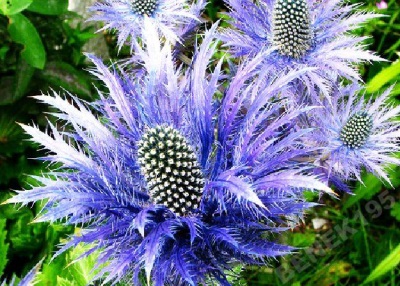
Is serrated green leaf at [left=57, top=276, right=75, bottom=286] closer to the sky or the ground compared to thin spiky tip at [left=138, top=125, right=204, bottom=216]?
closer to the ground

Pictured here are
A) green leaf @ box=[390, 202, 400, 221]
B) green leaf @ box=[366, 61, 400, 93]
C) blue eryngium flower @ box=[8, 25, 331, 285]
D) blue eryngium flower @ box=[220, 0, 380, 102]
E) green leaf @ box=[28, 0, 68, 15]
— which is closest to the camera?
blue eryngium flower @ box=[8, 25, 331, 285]

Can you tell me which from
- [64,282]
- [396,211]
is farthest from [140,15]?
[396,211]

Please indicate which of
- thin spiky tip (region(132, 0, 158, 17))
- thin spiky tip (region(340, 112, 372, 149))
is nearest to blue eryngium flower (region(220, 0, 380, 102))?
thin spiky tip (region(340, 112, 372, 149))

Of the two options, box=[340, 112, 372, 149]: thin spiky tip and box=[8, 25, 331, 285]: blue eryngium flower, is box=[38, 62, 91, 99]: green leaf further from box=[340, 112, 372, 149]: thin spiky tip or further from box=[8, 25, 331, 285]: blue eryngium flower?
box=[340, 112, 372, 149]: thin spiky tip

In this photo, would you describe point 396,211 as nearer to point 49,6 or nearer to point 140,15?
point 140,15

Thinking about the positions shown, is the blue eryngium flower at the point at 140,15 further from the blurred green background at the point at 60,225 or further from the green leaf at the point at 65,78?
the green leaf at the point at 65,78

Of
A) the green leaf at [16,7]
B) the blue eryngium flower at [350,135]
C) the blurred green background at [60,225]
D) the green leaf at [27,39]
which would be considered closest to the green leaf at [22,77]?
the blurred green background at [60,225]
